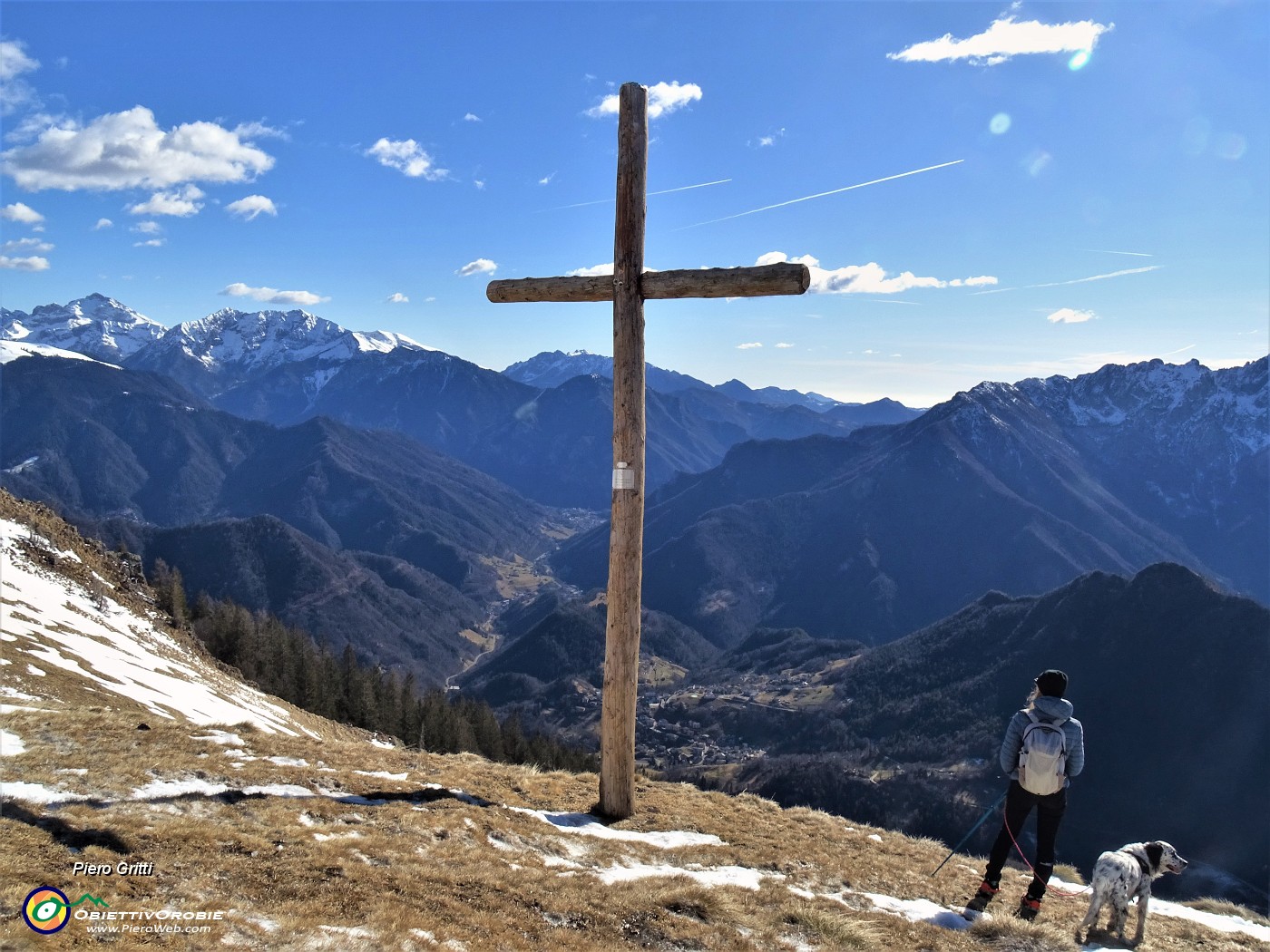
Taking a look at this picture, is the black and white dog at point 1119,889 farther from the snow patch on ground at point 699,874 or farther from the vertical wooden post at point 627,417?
the vertical wooden post at point 627,417

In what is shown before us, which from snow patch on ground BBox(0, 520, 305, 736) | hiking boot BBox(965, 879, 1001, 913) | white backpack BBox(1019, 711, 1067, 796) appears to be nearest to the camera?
white backpack BBox(1019, 711, 1067, 796)

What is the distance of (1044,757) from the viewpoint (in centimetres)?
1060

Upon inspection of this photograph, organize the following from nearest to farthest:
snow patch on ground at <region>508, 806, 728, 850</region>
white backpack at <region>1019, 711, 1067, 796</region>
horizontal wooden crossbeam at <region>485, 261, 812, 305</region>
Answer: white backpack at <region>1019, 711, 1067, 796</region>, horizontal wooden crossbeam at <region>485, 261, 812, 305</region>, snow patch on ground at <region>508, 806, 728, 850</region>

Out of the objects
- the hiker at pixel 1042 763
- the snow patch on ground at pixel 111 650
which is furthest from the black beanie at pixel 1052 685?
the snow patch on ground at pixel 111 650

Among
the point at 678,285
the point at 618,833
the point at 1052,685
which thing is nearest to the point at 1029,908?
the point at 1052,685

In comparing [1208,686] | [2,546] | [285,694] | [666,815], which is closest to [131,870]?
[666,815]

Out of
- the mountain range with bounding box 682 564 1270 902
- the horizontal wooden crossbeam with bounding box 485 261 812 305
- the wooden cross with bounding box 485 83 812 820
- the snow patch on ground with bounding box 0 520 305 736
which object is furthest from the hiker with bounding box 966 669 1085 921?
the mountain range with bounding box 682 564 1270 902

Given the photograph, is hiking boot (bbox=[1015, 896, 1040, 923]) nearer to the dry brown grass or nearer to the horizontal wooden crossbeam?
the dry brown grass

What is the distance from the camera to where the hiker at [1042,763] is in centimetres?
1060

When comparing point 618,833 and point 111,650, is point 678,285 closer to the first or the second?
point 618,833

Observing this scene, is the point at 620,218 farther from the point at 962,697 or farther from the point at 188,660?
the point at 962,697

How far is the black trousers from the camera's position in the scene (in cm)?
1077

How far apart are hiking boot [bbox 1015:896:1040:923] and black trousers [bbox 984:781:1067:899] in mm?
82

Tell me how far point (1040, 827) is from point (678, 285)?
10138mm
